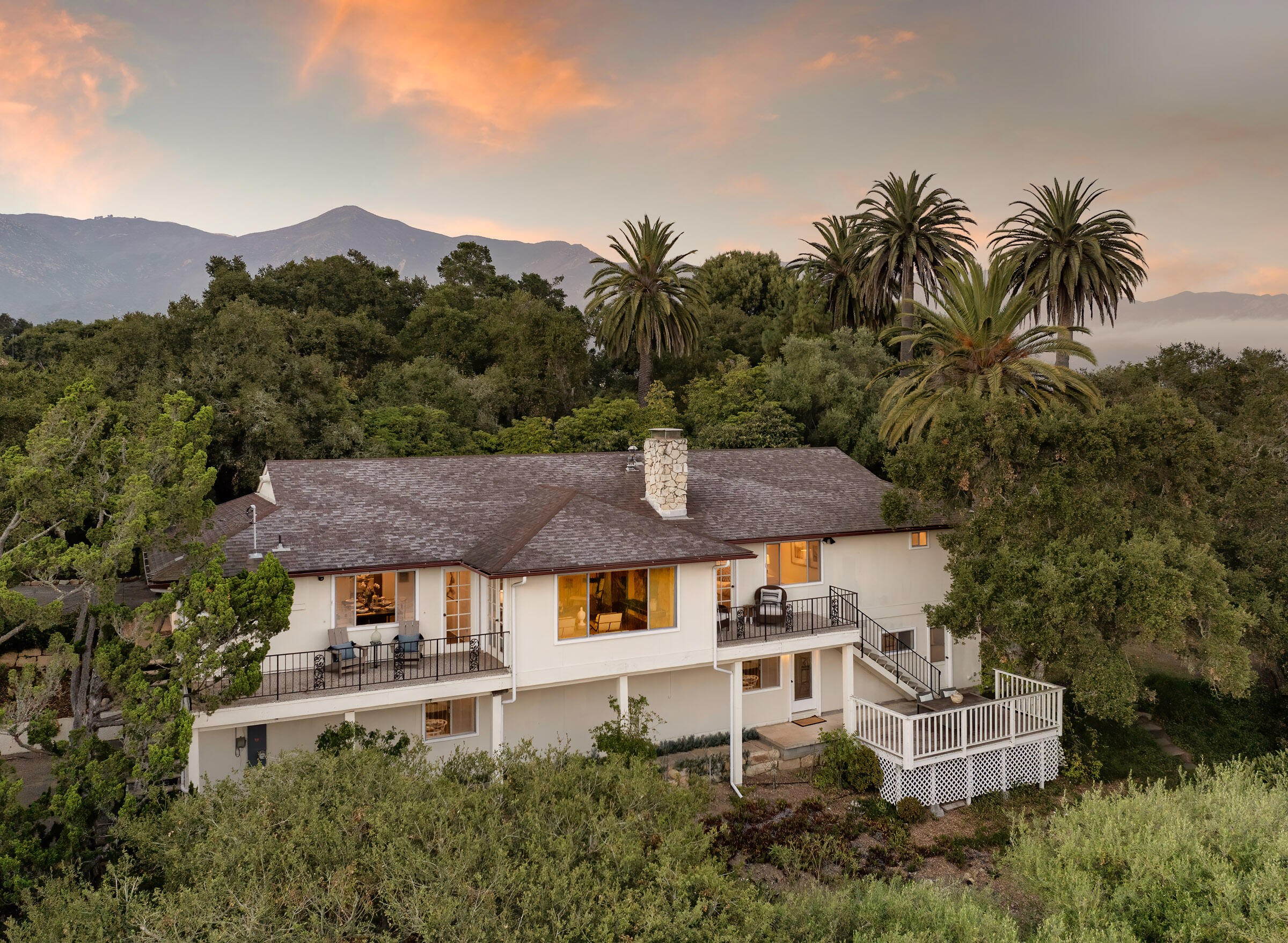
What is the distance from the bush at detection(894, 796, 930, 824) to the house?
0.39 m

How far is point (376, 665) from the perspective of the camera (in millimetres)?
15031

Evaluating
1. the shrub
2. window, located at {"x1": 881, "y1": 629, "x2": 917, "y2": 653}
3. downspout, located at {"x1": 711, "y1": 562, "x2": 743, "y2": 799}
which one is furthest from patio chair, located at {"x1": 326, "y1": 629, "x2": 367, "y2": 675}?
window, located at {"x1": 881, "y1": 629, "x2": 917, "y2": 653}

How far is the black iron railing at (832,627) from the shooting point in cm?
1806

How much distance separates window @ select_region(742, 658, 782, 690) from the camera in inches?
755

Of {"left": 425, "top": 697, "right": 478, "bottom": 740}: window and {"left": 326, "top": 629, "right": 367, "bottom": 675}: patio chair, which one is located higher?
{"left": 326, "top": 629, "right": 367, "bottom": 675}: patio chair

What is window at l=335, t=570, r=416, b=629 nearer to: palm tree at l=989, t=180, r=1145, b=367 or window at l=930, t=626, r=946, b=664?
window at l=930, t=626, r=946, b=664

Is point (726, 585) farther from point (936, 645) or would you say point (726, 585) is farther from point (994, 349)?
point (994, 349)

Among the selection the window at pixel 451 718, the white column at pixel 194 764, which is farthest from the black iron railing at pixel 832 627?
the white column at pixel 194 764

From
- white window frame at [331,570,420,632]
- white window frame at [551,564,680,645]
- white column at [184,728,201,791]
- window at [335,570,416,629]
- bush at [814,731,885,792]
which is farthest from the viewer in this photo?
bush at [814,731,885,792]

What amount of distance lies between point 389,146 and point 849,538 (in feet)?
102

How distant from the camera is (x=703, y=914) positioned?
7672 millimetres

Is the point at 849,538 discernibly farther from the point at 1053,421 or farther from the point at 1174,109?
the point at 1174,109

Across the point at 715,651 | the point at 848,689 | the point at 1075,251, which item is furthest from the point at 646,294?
the point at 715,651

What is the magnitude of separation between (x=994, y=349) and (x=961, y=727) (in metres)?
12.4
